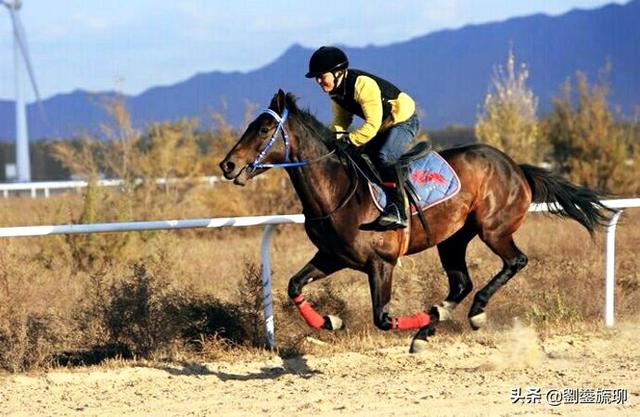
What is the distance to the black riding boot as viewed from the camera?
730cm

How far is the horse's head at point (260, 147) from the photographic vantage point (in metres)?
6.96

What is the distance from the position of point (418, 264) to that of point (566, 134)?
14748 mm

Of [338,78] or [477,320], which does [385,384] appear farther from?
[338,78]

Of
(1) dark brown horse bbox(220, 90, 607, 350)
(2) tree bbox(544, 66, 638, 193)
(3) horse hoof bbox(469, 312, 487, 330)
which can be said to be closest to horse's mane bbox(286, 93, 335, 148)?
(1) dark brown horse bbox(220, 90, 607, 350)

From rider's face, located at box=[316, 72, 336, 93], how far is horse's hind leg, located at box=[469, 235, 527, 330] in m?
Result: 1.90

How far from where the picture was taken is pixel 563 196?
8656 millimetres

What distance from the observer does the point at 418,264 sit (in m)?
10.1

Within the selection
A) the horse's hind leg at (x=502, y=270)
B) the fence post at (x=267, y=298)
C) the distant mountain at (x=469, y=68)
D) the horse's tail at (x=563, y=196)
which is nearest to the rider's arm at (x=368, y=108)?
the fence post at (x=267, y=298)

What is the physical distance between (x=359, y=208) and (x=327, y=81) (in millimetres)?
930

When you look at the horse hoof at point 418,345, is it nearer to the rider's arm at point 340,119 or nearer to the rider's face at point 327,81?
the rider's arm at point 340,119

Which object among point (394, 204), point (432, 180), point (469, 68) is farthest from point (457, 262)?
point (469, 68)

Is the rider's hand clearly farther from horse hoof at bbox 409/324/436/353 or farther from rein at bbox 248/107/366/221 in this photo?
horse hoof at bbox 409/324/436/353

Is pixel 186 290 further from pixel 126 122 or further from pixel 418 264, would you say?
pixel 126 122

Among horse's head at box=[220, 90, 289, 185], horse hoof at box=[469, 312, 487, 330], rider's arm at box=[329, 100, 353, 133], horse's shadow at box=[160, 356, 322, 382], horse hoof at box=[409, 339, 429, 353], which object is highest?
rider's arm at box=[329, 100, 353, 133]
